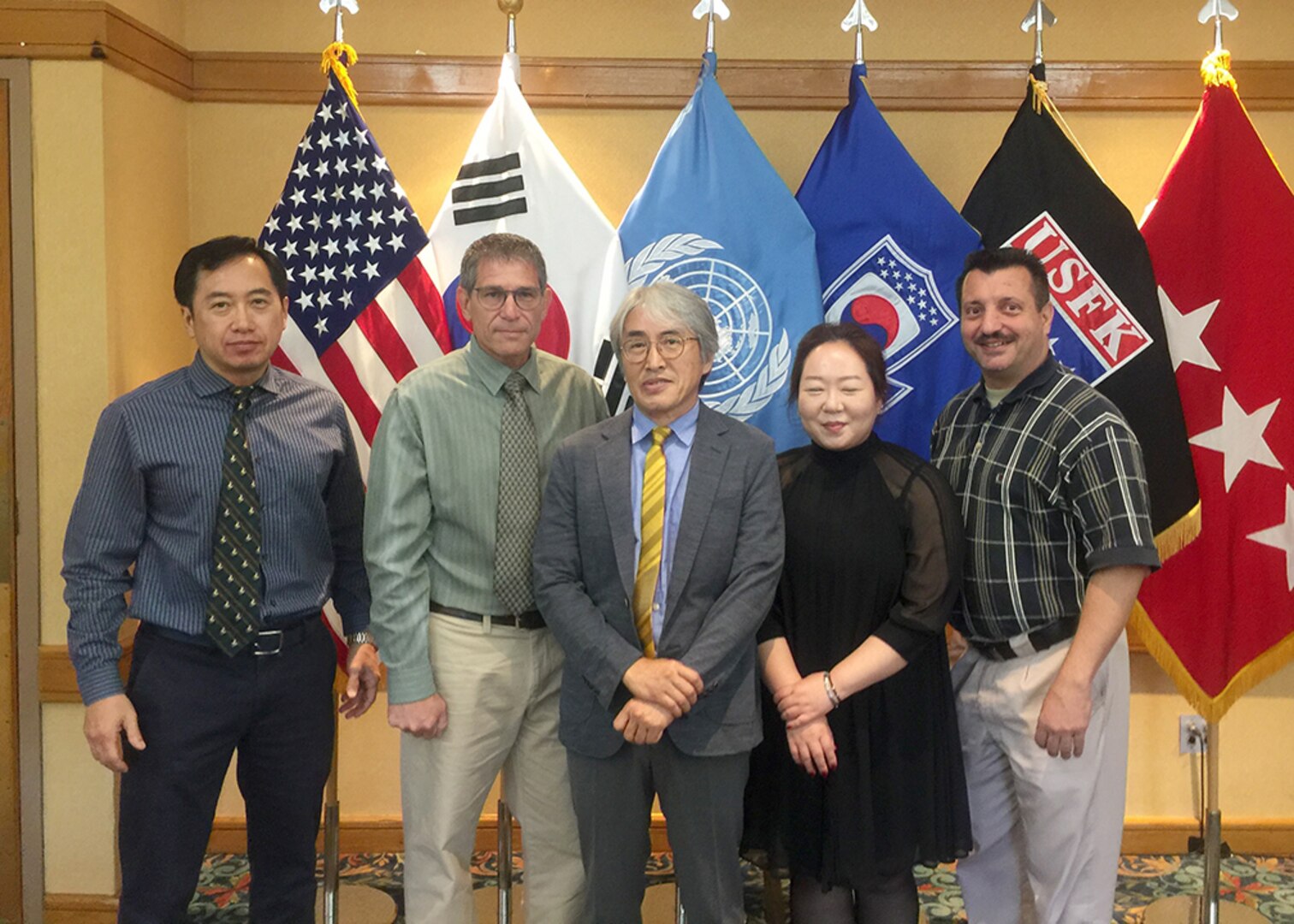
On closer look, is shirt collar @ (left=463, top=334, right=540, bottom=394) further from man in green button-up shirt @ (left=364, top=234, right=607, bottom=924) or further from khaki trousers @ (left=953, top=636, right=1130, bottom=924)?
khaki trousers @ (left=953, top=636, right=1130, bottom=924)

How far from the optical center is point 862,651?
2.00 metres

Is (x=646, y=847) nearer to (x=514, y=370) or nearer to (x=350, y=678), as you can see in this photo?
(x=350, y=678)

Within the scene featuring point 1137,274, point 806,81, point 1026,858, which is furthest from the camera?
point 806,81

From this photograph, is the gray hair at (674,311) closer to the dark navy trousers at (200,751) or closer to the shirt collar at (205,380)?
the shirt collar at (205,380)

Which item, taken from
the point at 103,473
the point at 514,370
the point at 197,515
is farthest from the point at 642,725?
the point at 103,473

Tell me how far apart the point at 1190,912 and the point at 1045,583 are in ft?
4.41

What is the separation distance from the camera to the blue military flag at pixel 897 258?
2818mm

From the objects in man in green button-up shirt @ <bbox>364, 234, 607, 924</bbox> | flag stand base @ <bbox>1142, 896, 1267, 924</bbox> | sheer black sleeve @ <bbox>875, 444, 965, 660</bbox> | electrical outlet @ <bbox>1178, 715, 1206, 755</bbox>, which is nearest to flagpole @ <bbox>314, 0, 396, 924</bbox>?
man in green button-up shirt @ <bbox>364, 234, 607, 924</bbox>

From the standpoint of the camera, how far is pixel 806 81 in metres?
3.10

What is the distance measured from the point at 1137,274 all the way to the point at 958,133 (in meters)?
0.68

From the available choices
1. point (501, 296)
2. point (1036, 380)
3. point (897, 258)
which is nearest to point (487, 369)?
point (501, 296)

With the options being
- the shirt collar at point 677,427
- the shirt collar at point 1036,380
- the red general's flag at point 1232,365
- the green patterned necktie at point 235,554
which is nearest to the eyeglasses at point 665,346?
the shirt collar at point 677,427

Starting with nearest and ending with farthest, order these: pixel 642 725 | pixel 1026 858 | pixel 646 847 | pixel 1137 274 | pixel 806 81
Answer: pixel 642 725 < pixel 646 847 < pixel 1026 858 < pixel 1137 274 < pixel 806 81

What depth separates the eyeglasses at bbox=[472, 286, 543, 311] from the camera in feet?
7.09
